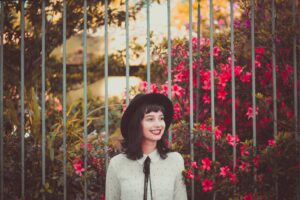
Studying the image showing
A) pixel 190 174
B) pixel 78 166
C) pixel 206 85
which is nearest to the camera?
pixel 190 174

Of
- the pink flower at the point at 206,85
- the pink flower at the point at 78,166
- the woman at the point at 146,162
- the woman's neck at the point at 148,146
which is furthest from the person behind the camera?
the pink flower at the point at 206,85

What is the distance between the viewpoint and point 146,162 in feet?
9.87

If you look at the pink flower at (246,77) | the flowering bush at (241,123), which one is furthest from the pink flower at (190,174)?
the pink flower at (246,77)

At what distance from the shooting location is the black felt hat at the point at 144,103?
311 cm

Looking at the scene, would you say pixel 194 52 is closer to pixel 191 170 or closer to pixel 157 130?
pixel 191 170

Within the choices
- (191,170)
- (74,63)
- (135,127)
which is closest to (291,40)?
(191,170)

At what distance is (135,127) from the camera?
10.3 feet

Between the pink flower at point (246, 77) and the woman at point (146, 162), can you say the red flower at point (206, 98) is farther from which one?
the woman at point (146, 162)

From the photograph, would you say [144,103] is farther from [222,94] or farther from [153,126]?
[222,94]

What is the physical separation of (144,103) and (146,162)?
1.19 ft

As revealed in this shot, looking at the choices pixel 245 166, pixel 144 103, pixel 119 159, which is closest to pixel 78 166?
pixel 119 159

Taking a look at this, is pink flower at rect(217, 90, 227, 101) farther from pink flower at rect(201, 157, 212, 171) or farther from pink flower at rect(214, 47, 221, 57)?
pink flower at rect(201, 157, 212, 171)

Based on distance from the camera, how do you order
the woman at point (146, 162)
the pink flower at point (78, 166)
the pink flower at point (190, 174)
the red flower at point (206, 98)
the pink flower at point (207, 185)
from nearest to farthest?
the woman at point (146, 162)
the pink flower at point (190, 174)
the pink flower at point (207, 185)
the pink flower at point (78, 166)
the red flower at point (206, 98)

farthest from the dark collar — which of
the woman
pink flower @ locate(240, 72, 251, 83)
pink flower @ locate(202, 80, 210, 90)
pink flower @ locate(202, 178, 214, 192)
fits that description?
pink flower @ locate(240, 72, 251, 83)
